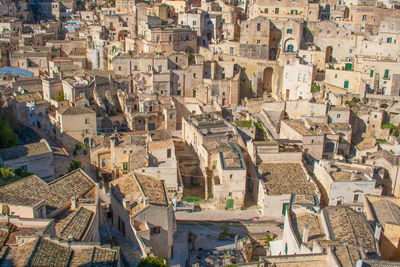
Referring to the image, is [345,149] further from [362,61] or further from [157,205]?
[157,205]

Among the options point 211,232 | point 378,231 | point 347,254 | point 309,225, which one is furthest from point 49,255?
point 378,231

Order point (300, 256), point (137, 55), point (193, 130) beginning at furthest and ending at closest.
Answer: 1. point (137, 55)
2. point (193, 130)
3. point (300, 256)

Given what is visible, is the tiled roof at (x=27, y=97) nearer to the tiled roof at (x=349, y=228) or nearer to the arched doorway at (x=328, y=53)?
the tiled roof at (x=349, y=228)

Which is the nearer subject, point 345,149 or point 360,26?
point 345,149

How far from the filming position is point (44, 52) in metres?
44.8

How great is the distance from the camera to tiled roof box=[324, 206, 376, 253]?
62.8 feet

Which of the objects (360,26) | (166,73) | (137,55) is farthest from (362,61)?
(137,55)

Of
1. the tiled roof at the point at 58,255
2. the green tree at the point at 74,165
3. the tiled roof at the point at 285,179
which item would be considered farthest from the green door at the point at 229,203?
the tiled roof at the point at 58,255

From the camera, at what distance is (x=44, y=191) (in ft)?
66.9

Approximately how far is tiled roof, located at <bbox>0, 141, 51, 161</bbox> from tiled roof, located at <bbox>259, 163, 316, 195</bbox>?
12753mm

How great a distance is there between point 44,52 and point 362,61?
2931cm

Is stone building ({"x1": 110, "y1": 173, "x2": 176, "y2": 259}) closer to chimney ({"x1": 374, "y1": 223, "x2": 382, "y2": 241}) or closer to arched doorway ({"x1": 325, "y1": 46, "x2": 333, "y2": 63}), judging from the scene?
chimney ({"x1": 374, "y1": 223, "x2": 382, "y2": 241})

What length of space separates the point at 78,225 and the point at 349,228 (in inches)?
447

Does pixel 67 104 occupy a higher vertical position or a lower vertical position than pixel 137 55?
lower
